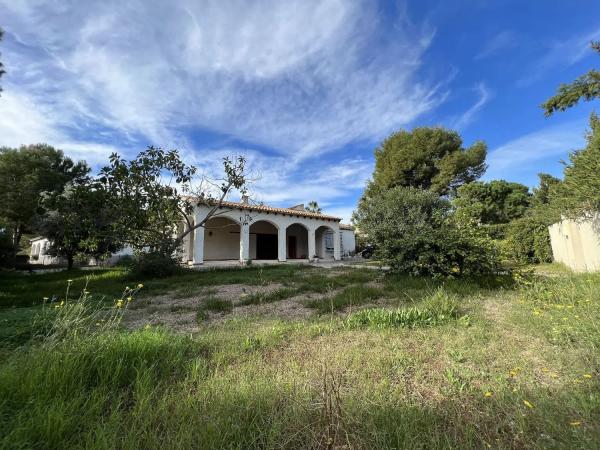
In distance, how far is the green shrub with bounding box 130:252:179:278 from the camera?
9703 mm

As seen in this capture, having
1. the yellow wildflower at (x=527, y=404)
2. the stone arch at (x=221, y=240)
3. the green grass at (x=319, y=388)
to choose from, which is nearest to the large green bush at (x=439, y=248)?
the green grass at (x=319, y=388)

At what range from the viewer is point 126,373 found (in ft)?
7.15

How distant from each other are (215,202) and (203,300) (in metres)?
8.72

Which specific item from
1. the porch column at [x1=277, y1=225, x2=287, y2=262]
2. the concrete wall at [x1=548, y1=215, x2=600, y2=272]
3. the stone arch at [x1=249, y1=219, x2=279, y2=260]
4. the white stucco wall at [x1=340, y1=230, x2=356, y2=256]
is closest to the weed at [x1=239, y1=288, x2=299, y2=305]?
the concrete wall at [x1=548, y1=215, x2=600, y2=272]

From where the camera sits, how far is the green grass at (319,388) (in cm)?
148

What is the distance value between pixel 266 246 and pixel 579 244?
16876mm

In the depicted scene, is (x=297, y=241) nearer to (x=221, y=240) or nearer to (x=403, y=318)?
(x=221, y=240)

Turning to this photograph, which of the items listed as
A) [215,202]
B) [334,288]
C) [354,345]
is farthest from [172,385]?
[215,202]

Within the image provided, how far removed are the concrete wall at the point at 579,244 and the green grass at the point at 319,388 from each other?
6414 mm

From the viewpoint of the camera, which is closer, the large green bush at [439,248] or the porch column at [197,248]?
the large green bush at [439,248]

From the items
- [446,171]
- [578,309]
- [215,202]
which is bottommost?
[578,309]

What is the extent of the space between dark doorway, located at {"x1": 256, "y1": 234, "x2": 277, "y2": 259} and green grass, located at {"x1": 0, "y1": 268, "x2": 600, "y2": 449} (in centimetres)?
1711

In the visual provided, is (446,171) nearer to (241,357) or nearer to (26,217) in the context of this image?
(241,357)

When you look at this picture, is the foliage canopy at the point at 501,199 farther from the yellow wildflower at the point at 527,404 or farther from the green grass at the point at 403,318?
the yellow wildflower at the point at 527,404
